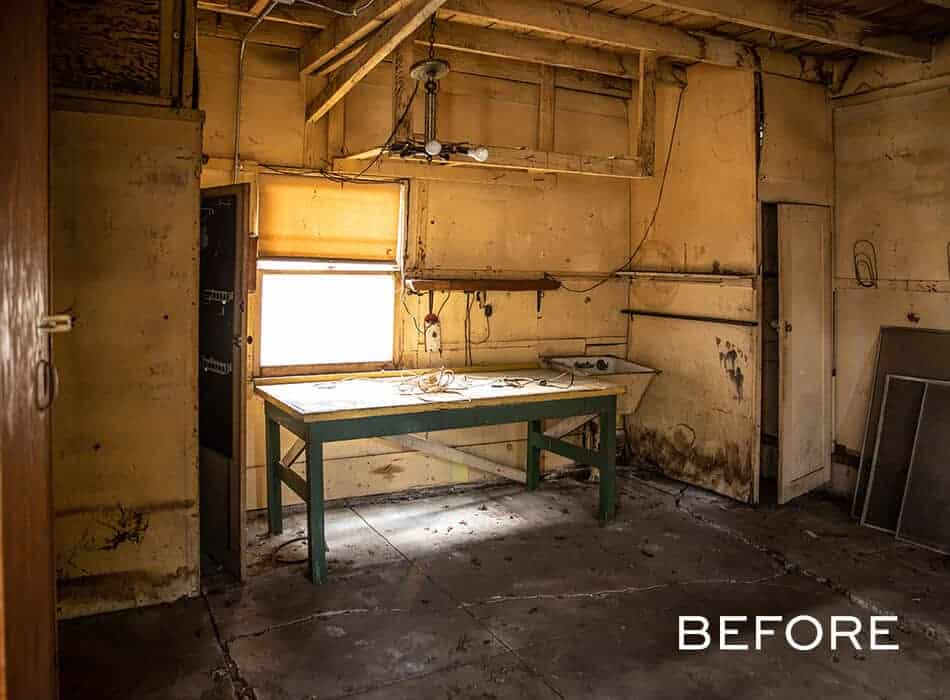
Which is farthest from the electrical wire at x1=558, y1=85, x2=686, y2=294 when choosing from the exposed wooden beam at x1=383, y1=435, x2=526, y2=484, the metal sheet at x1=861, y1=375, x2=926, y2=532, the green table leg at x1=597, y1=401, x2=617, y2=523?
the metal sheet at x1=861, y1=375, x2=926, y2=532

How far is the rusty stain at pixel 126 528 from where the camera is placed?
3384 millimetres

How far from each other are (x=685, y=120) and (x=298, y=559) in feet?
12.8

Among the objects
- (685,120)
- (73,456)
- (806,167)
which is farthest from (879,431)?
(73,456)

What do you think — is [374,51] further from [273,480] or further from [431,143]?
[273,480]

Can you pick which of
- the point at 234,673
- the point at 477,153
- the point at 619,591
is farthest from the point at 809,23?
the point at 234,673

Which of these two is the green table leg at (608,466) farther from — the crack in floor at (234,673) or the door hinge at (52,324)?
the door hinge at (52,324)

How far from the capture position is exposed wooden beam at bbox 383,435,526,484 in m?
5.03

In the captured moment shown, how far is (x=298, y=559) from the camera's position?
4070 mm

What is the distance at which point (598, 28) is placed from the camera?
14.4 ft

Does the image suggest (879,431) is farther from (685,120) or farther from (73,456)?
(73,456)

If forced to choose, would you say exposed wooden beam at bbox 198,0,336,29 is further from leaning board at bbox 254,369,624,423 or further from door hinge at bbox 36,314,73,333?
door hinge at bbox 36,314,73,333

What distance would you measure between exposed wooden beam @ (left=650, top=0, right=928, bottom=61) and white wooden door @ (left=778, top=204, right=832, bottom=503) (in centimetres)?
102

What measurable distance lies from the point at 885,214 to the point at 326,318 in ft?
11.8

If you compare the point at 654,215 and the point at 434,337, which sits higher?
the point at 654,215
